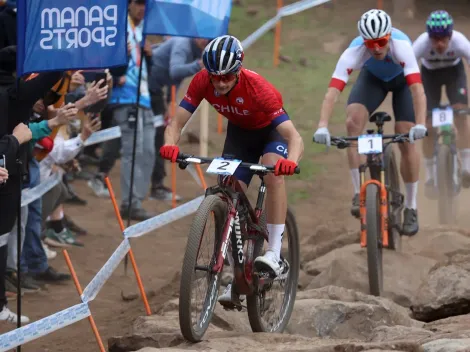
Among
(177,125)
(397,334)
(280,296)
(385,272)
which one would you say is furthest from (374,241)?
(177,125)

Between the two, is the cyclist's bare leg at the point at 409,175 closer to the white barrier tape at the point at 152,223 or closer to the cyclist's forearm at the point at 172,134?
the white barrier tape at the point at 152,223

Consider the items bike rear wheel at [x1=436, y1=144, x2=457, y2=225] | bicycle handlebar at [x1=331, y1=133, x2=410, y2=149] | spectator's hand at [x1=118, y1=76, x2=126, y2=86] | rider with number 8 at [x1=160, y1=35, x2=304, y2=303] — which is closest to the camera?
rider with number 8 at [x1=160, y1=35, x2=304, y2=303]

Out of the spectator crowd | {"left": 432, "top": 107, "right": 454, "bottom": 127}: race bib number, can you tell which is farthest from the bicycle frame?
{"left": 432, "top": 107, "right": 454, "bottom": 127}: race bib number

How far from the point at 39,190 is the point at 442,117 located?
14.3ft

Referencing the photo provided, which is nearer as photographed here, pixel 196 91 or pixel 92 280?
pixel 196 91

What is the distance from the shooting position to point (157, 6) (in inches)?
374

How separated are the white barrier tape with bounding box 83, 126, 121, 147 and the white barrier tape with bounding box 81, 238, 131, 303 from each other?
8.15 ft

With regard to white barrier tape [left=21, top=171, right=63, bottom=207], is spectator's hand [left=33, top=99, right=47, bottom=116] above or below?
above

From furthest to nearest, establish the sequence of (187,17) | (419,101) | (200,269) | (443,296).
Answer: (187,17) → (419,101) → (443,296) → (200,269)

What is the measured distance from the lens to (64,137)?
32.7ft

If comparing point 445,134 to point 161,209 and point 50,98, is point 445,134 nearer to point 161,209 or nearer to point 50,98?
point 161,209

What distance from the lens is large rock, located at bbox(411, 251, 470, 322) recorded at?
8.01m

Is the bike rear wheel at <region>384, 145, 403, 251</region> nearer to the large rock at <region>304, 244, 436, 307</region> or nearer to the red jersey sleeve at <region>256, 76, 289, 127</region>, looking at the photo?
the large rock at <region>304, 244, 436, 307</region>

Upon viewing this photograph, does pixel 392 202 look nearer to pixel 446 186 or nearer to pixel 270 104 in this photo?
pixel 446 186
